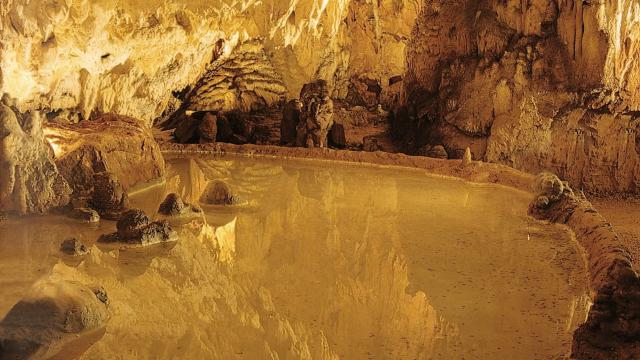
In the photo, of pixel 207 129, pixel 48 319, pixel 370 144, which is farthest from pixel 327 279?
pixel 370 144

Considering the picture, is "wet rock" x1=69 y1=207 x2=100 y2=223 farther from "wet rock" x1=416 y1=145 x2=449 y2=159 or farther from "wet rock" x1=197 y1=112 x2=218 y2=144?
"wet rock" x1=416 y1=145 x2=449 y2=159

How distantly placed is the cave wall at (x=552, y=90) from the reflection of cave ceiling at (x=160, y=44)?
2.78 metres

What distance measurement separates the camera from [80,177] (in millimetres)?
6258

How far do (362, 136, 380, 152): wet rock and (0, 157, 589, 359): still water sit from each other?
5975mm

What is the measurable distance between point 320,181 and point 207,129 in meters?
4.29

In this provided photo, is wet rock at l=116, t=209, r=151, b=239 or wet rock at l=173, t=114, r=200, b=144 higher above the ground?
wet rock at l=173, t=114, r=200, b=144

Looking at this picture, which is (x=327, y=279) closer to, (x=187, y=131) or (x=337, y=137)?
(x=337, y=137)

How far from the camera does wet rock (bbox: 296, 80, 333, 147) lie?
1039cm

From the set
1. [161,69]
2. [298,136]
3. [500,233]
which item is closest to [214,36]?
[161,69]

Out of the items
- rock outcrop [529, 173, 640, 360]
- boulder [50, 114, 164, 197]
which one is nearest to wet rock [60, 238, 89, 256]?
boulder [50, 114, 164, 197]

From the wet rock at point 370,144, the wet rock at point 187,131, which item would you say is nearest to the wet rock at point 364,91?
the wet rock at point 370,144

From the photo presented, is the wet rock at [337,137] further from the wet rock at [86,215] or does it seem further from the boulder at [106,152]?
the wet rock at [86,215]

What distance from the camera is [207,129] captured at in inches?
458

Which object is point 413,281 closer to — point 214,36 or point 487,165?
point 487,165
